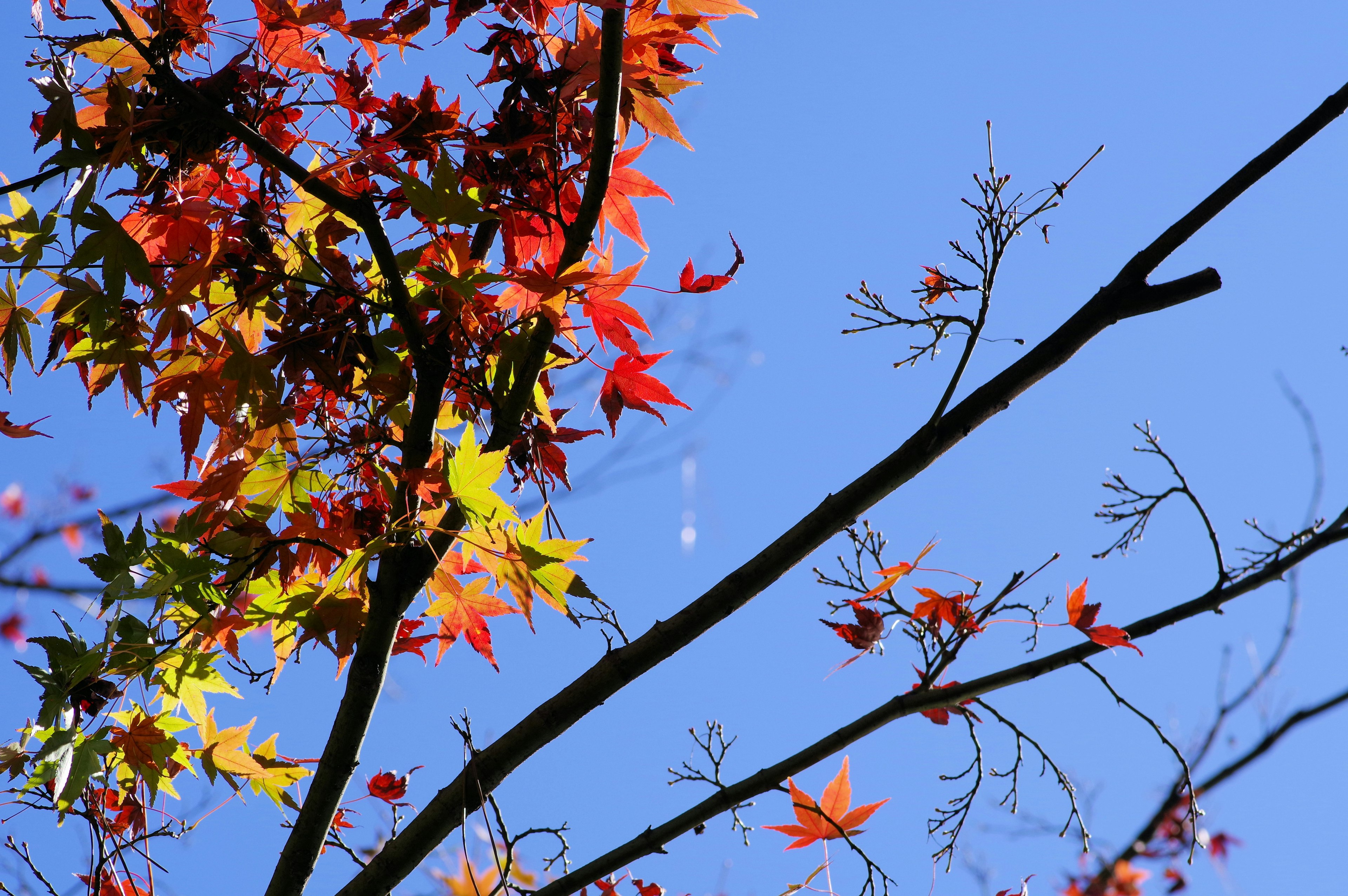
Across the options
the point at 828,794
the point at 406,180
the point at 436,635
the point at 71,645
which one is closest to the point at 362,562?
the point at 436,635

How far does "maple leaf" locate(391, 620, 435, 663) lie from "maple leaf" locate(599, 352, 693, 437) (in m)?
0.53

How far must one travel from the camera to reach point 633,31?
141cm

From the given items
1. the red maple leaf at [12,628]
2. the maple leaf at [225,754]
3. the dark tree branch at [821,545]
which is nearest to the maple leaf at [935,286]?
the dark tree branch at [821,545]

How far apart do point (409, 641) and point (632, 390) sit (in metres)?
0.62

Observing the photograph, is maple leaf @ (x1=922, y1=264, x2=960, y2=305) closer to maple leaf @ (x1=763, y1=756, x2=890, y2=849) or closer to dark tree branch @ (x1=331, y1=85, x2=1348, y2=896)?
dark tree branch @ (x1=331, y1=85, x2=1348, y2=896)

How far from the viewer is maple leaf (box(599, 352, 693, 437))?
150cm

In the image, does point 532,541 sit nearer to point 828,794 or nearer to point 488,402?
point 488,402

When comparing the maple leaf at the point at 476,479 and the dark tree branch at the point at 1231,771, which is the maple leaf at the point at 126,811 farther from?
the dark tree branch at the point at 1231,771

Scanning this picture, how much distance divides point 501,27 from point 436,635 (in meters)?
1.04

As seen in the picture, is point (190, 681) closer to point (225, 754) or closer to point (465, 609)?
point (225, 754)

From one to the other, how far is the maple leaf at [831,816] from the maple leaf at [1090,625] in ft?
1.60

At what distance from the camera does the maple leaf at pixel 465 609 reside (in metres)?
1.58

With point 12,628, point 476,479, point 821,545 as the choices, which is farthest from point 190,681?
point 12,628

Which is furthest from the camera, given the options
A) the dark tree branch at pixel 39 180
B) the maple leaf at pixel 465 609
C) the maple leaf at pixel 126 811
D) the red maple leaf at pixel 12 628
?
the red maple leaf at pixel 12 628
